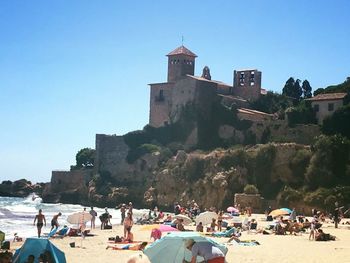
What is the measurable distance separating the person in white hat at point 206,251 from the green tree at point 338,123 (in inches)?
1648

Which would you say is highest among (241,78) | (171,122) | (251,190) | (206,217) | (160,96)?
(241,78)

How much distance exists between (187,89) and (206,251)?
178 feet

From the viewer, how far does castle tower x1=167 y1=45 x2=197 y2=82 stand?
7169 centimetres

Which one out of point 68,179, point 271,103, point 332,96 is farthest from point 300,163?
point 68,179

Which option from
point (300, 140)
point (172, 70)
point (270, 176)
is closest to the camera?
point (270, 176)

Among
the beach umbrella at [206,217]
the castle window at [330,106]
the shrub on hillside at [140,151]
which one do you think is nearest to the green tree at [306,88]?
the castle window at [330,106]

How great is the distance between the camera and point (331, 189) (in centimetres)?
4428

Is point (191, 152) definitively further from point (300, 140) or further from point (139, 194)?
point (300, 140)

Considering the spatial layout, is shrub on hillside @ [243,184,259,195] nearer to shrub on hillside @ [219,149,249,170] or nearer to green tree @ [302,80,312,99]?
shrub on hillside @ [219,149,249,170]

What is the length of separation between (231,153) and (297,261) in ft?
122

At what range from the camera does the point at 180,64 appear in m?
71.6

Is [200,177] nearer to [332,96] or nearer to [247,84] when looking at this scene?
[332,96]

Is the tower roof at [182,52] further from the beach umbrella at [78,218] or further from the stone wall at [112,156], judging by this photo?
the beach umbrella at [78,218]

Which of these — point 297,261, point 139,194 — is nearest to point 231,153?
point 139,194
